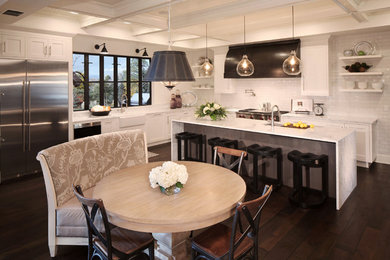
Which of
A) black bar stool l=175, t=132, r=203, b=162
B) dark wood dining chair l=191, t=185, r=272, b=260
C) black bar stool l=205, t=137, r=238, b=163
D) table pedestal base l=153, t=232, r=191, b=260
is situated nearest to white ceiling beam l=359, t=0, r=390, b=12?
→ black bar stool l=205, t=137, r=238, b=163

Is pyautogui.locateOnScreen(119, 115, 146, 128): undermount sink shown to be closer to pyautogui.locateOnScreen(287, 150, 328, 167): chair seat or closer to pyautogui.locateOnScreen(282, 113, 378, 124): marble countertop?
pyautogui.locateOnScreen(282, 113, 378, 124): marble countertop

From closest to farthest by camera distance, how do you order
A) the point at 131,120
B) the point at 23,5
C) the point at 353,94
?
the point at 23,5 → the point at 353,94 → the point at 131,120

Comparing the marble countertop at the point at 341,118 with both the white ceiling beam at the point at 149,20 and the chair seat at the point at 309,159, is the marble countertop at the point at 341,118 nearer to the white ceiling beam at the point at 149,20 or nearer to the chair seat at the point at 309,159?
the chair seat at the point at 309,159

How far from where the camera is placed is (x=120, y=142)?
3.42m

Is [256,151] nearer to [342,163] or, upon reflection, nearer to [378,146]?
[342,163]

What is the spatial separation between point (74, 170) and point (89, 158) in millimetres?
232

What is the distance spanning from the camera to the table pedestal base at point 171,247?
2.31 meters

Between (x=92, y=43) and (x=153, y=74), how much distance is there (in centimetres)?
466

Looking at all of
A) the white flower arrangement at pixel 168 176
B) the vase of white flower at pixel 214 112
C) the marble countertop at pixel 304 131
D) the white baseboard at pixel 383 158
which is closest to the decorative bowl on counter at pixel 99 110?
the vase of white flower at pixel 214 112

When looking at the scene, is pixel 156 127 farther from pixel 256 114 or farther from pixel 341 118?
pixel 341 118

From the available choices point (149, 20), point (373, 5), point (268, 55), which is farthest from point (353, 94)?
point (149, 20)

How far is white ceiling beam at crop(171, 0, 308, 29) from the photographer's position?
382 cm

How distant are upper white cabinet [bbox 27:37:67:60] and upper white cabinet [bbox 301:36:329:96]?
482cm

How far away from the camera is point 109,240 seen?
6.14 feet
